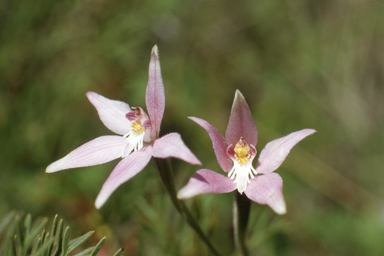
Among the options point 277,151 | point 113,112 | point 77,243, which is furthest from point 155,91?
point 77,243

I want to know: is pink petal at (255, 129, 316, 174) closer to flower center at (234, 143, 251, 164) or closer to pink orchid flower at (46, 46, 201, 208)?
flower center at (234, 143, 251, 164)

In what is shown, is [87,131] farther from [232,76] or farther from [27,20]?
[232,76]

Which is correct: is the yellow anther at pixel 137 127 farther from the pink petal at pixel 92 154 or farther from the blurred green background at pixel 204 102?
the blurred green background at pixel 204 102

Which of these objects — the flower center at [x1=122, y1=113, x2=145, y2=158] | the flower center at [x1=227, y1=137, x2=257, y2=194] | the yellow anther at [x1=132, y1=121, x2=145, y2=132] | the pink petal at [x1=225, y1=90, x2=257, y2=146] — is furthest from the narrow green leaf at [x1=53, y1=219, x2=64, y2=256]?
the pink petal at [x1=225, y1=90, x2=257, y2=146]

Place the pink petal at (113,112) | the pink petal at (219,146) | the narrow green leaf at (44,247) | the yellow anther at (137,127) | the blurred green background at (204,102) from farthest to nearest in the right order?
the blurred green background at (204,102)
the pink petal at (113,112)
the yellow anther at (137,127)
the pink petal at (219,146)
the narrow green leaf at (44,247)

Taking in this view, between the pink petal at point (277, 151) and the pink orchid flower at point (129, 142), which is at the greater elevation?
the pink orchid flower at point (129, 142)

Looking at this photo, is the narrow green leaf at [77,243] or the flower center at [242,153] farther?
the flower center at [242,153]

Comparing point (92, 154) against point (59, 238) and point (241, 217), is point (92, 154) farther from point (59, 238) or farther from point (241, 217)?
point (241, 217)

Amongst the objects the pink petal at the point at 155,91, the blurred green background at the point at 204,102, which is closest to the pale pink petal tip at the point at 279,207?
the pink petal at the point at 155,91
